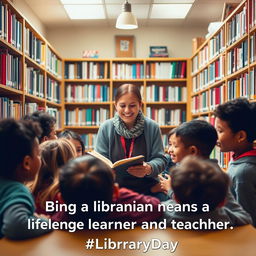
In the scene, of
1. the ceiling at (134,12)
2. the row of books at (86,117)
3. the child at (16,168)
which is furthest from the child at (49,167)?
the row of books at (86,117)

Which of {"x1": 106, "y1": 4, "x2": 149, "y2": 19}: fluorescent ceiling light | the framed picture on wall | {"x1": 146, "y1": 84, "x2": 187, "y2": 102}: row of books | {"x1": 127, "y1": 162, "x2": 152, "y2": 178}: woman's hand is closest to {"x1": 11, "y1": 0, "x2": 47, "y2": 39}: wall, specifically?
{"x1": 106, "y1": 4, "x2": 149, "y2": 19}: fluorescent ceiling light

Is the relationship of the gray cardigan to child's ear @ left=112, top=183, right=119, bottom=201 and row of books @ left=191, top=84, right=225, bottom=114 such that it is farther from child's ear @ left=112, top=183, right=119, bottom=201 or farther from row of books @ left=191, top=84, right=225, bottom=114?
row of books @ left=191, top=84, right=225, bottom=114

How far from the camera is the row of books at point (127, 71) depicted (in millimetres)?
4969

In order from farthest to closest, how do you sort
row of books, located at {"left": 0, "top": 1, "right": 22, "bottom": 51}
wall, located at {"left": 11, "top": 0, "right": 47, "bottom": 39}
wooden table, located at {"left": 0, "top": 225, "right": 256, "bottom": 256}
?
wall, located at {"left": 11, "top": 0, "right": 47, "bottom": 39} → row of books, located at {"left": 0, "top": 1, "right": 22, "bottom": 51} → wooden table, located at {"left": 0, "top": 225, "right": 256, "bottom": 256}

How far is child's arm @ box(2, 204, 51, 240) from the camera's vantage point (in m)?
0.82

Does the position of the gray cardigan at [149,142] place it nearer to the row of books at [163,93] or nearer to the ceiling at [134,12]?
the ceiling at [134,12]

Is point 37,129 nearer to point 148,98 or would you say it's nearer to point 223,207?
point 223,207

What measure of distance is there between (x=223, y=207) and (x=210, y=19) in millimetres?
4456

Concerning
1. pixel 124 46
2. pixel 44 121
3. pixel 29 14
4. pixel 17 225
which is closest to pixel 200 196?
pixel 17 225

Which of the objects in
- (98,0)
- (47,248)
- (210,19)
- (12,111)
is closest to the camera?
(47,248)

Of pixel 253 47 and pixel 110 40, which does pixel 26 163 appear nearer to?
pixel 253 47

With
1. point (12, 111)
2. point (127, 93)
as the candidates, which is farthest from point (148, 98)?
point (127, 93)

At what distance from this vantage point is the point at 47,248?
77cm

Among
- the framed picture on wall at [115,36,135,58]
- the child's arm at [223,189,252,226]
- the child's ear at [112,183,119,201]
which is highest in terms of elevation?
the framed picture on wall at [115,36,135,58]
